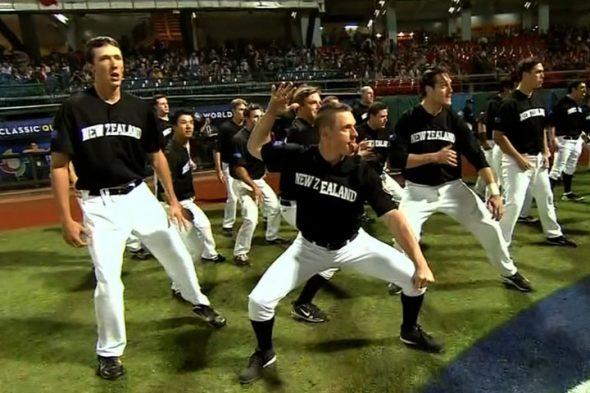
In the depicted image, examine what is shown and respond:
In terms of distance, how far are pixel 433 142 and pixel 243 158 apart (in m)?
2.34

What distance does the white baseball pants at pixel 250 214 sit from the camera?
5.82 meters

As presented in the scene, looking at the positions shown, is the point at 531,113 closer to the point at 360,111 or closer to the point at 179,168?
the point at 360,111

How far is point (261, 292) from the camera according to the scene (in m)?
3.24

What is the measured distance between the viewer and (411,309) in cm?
356

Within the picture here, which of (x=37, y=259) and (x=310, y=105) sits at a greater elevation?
(x=310, y=105)

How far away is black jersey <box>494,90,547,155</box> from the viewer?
5.24 metres

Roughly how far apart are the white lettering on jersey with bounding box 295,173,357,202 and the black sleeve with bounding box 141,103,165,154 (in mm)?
1096

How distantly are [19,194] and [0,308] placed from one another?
4.57m

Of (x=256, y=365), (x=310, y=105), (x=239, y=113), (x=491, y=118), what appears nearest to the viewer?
(x=256, y=365)

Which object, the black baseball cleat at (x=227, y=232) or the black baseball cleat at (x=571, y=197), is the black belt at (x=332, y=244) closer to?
the black baseball cleat at (x=227, y=232)

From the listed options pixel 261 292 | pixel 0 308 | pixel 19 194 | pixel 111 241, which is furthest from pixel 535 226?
pixel 19 194

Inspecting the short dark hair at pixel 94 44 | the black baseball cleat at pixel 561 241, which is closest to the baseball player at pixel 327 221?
the short dark hair at pixel 94 44

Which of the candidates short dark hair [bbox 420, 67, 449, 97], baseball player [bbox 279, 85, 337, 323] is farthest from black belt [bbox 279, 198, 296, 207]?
short dark hair [bbox 420, 67, 449, 97]

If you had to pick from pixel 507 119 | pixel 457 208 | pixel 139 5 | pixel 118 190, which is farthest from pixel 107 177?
pixel 139 5
